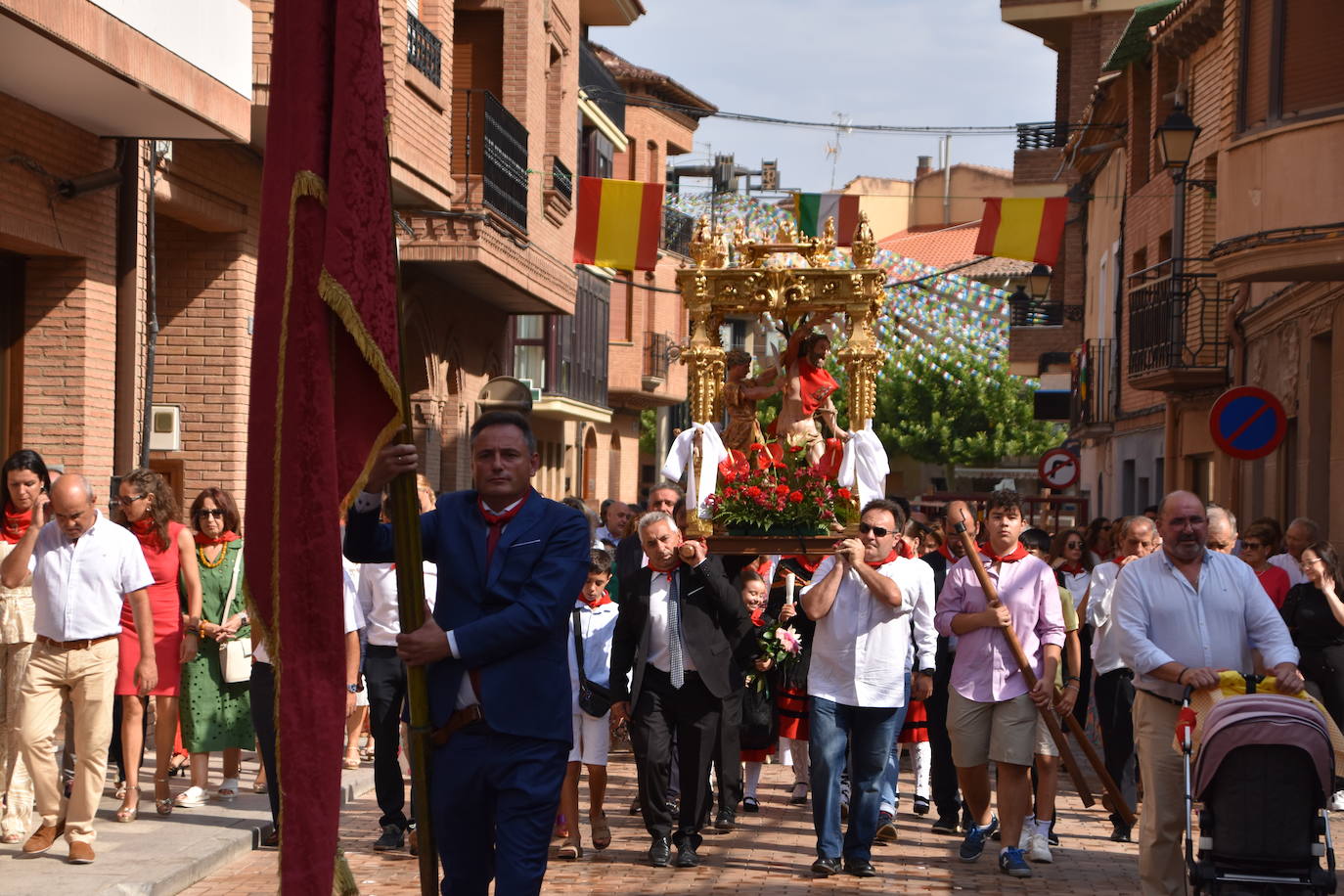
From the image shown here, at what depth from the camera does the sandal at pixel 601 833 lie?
10602mm

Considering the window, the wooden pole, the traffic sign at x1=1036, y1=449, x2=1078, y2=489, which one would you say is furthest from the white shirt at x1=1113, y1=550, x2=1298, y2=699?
the traffic sign at x1=1036, y1=449, x2=1078, y2=489

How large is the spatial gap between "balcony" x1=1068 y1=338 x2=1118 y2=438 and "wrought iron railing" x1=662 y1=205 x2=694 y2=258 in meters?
12.4

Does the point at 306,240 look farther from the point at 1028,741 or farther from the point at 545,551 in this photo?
the point at 1028,741

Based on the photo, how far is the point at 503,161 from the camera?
24359mm

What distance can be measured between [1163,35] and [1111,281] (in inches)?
429

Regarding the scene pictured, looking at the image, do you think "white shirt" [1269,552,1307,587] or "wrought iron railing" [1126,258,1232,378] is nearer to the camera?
"white shirt" [1269,552,1307,587]

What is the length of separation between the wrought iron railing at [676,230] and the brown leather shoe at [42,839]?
41.0 m

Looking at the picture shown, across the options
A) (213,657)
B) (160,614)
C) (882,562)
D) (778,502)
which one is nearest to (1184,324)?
(778,502)

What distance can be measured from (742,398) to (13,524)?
6708 mm

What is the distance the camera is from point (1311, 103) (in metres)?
16.8

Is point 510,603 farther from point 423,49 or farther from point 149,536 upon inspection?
point 423,49

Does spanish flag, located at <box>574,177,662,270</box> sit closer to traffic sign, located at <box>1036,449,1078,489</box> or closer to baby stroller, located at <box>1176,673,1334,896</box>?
traffic sign, located at <box>1036,449,1078,489</box>

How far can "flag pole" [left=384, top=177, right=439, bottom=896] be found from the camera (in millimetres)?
4723

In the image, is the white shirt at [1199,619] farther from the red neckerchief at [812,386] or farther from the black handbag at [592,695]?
the red neckerchief at [812,386]
